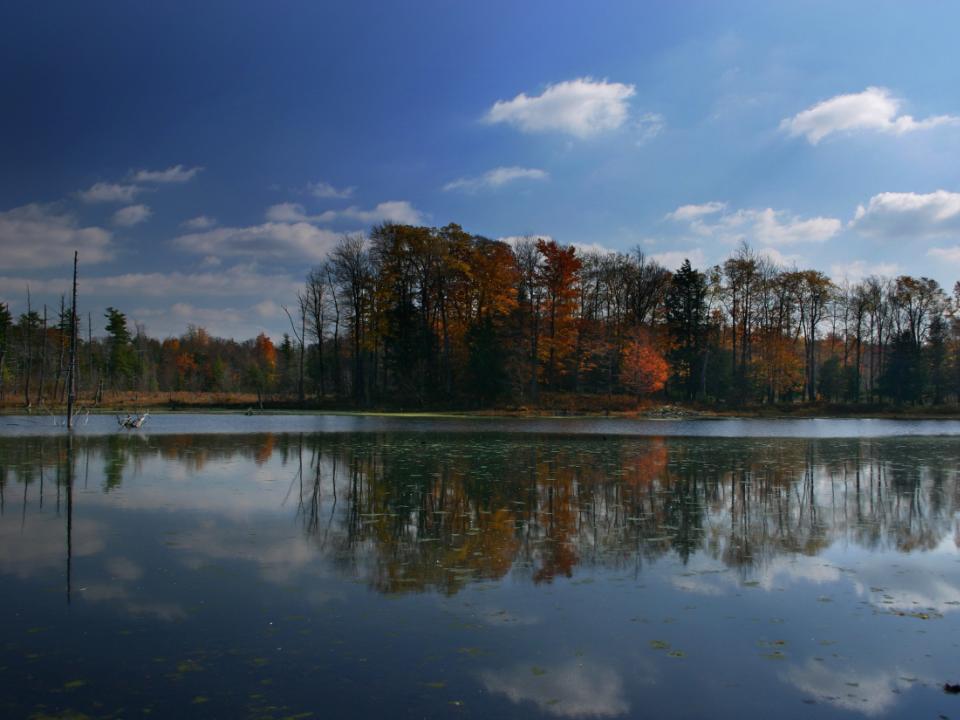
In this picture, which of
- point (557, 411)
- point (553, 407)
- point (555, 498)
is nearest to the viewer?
point (555, 498)

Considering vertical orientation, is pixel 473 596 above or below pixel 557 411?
below

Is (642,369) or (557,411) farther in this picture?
(642,369)

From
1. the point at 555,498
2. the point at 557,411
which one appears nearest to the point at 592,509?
the point at 555,498

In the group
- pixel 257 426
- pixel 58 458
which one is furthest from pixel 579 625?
pixel 257 426

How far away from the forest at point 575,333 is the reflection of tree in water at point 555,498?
3005 cm

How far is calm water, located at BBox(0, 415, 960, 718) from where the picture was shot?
5504 millimetres

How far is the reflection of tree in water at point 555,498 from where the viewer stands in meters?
10.1

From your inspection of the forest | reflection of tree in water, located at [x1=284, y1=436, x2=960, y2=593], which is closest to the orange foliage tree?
the forest

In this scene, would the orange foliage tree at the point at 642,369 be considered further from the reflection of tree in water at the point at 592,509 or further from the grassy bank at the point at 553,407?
the reflection of tree in water at the point at 592,509

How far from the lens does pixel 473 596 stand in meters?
7.96

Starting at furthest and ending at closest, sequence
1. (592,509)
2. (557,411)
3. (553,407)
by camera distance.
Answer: (553,407)
(557,411)
(592,509)

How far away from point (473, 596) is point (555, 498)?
7079mm

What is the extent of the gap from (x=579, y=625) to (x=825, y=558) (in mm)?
4913

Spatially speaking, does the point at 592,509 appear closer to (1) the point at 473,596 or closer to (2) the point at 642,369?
(1) the point at 473,596
